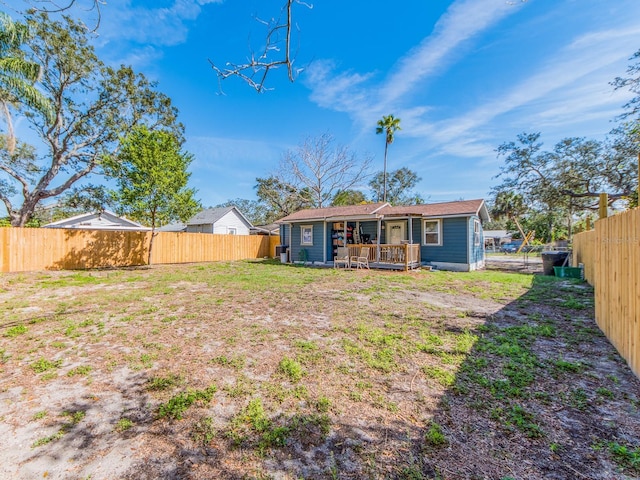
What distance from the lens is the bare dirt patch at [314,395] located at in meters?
1.88

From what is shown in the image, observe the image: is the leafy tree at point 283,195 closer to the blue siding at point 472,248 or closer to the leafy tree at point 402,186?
the leafy tree at point 402,186

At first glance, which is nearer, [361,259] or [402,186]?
[361,259]

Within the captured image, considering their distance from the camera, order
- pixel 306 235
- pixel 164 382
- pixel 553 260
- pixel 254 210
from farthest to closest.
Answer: pixel 254 210, pixel 306 235, pixel 553 260, pixel 164 382

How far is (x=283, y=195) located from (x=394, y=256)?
17.6 meters

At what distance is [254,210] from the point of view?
4444cm

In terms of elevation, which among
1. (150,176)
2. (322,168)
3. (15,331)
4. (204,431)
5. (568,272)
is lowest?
(204,431)

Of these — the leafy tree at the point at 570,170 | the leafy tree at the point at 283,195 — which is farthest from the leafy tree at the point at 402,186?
the leafy tree at the point at 570,170

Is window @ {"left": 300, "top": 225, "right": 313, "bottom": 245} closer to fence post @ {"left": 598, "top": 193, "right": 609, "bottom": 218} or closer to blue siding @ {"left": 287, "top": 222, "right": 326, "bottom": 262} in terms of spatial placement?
blue siding @ {"left": 287, "top": 222, "right": 326, "bottom": 262}

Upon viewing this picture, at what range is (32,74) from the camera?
11.5m

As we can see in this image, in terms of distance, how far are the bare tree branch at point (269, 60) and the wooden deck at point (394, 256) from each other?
996 centimetres

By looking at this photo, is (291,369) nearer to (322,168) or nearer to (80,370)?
(80,370)

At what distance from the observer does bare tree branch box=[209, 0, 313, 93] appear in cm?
242

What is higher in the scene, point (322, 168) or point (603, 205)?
point (322, 168)

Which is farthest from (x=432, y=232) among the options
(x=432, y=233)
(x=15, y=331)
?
(x=15, y=331)
